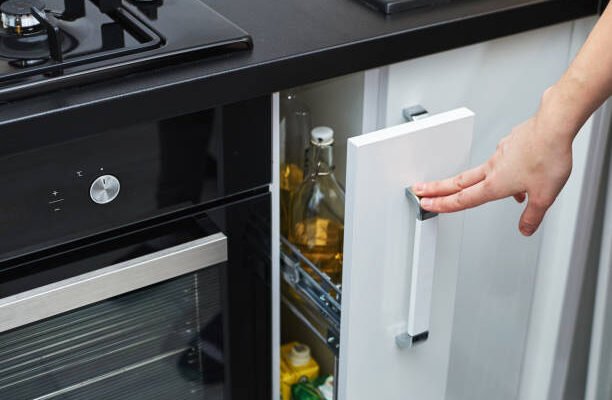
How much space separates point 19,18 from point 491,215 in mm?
699

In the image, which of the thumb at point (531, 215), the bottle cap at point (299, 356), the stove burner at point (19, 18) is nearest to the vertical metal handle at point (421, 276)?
the thumb at point (531, 215)

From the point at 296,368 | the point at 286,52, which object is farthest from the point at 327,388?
the point at 286,52

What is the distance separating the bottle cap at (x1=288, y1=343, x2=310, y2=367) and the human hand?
51cm

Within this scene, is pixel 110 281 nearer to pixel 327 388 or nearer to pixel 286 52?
pixel 286 52

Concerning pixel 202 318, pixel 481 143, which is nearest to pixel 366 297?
pixel 202 318

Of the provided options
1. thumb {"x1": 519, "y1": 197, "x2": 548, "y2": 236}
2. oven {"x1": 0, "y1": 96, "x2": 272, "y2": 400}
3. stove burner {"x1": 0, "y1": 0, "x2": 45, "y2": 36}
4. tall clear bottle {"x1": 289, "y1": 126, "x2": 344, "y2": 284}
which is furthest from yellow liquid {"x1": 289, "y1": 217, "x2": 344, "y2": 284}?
stove burner {"x1": 0, "y1": 0, "x2": 45, "y2": 36}

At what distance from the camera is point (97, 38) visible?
1.05m

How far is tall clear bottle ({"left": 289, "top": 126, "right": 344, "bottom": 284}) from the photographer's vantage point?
130 cm

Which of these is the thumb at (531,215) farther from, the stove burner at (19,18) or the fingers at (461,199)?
the stove burner at (19,18)

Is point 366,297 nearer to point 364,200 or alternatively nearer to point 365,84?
point 364,200

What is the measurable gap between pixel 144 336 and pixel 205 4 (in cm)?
41

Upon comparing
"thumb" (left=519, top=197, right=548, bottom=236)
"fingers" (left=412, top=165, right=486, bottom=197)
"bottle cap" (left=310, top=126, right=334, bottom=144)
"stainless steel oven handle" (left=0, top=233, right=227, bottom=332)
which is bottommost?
"stainless steel oven handle" (left=0, top=233, right=227, bottom=332)

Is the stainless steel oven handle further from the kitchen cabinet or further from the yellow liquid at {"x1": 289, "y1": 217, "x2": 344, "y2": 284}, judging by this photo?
the yellow liquid at {"x1": 289, "y1": 217, "x2": 344, "y2": 284}

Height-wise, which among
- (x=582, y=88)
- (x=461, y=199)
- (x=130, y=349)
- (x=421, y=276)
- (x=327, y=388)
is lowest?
(x=327, y=388)
